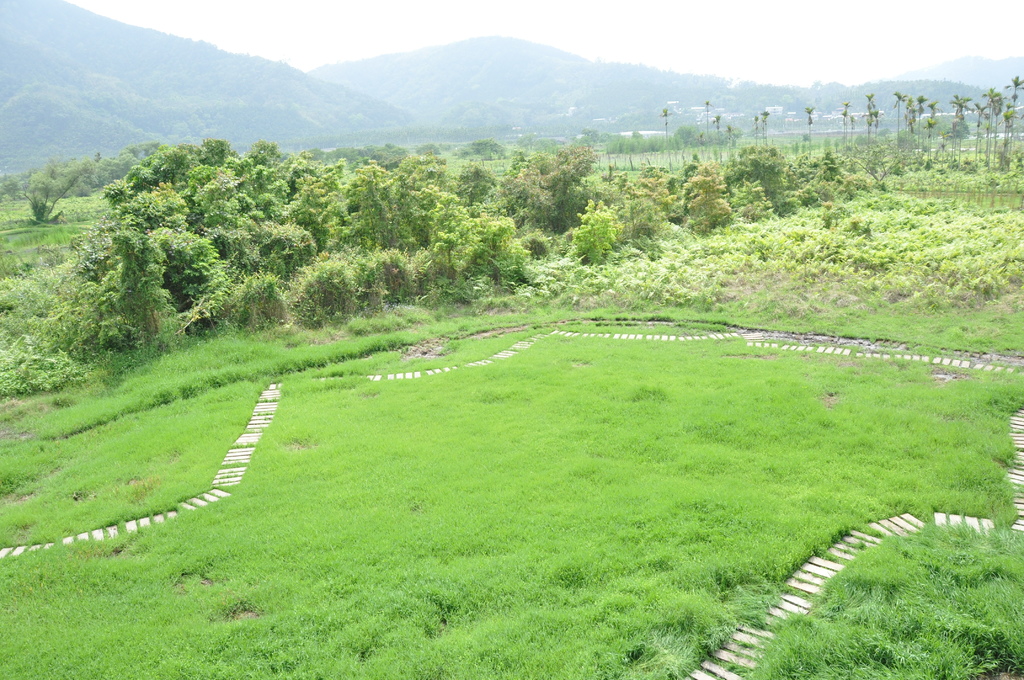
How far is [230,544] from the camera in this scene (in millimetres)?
6324

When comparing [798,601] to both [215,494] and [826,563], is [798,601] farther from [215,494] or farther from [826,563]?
[215,494]

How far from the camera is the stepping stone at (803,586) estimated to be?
512cm

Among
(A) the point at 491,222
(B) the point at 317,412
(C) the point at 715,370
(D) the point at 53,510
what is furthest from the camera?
(A) the point at 491,222

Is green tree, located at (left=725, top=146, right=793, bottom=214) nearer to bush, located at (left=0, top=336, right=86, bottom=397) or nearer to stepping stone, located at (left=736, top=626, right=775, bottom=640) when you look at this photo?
stepping stone, located at (left=736, top=626, right=775, bottom=640)

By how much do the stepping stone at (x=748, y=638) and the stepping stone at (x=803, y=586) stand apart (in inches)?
32.3

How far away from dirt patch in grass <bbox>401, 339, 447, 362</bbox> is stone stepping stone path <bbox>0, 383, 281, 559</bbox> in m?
3.28

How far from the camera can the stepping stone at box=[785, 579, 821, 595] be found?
5.12 meters

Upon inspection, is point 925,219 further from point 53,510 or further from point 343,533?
point 53,510

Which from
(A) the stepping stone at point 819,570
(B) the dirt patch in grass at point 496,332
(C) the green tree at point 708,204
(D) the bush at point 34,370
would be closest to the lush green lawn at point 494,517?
(A) the stepping stone at point 819,570

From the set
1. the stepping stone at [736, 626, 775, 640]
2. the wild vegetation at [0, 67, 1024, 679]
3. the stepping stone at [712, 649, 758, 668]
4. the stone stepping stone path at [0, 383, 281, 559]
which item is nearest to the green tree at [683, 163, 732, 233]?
the wild vegetation at [0, 67, 1024, 679]

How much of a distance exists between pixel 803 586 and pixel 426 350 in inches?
372

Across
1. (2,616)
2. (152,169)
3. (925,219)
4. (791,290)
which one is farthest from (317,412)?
(925,219)

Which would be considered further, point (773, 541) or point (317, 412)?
point (317, 412)

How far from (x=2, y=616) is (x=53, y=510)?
2165 millimetres
